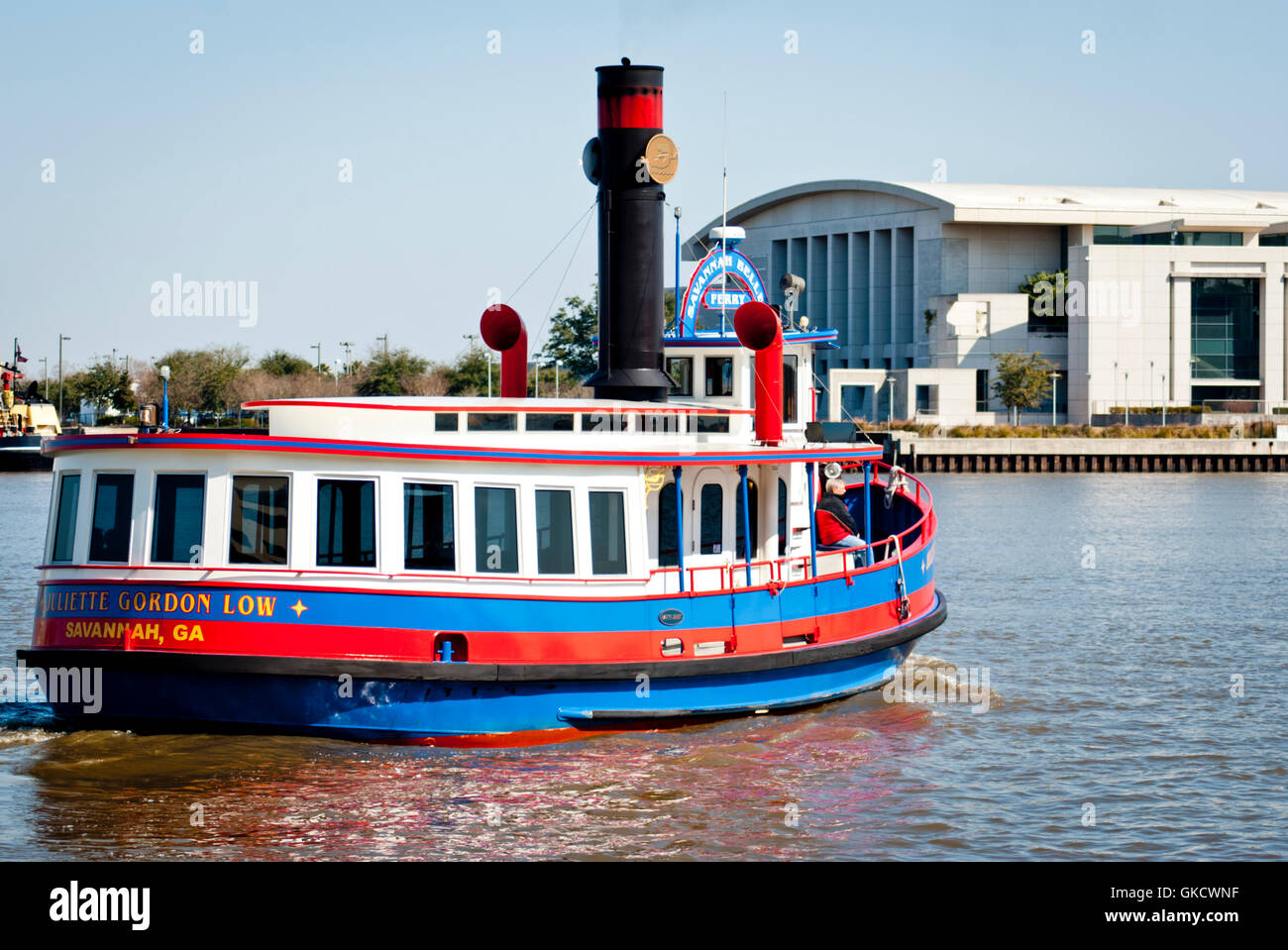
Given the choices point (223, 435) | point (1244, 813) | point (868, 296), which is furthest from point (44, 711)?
point (868, 296)

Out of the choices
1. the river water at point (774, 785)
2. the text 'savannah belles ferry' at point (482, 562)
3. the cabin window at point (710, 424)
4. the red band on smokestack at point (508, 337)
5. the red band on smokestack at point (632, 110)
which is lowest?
the river water at point (774, 785)

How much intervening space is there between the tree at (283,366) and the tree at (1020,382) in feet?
152

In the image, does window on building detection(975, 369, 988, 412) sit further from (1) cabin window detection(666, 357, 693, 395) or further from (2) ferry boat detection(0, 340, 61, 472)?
(1) cabin window detection(666, 357, 693, 395)

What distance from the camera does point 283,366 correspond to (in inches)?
4023

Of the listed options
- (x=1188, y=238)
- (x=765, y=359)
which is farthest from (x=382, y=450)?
(x=1188, y=238)

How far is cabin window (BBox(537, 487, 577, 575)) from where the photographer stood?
15953mm

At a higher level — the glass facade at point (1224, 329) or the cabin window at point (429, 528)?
the glass facade at point (1224, 329)

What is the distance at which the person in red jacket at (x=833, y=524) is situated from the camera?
63.1ft

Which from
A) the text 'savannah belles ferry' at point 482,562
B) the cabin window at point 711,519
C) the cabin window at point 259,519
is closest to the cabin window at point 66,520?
the text 'savannah belles ferry' at point 482,562

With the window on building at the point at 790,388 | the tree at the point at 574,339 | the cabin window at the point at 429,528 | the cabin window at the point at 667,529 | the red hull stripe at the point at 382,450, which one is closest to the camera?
the red hull stripe at the point at 382,450

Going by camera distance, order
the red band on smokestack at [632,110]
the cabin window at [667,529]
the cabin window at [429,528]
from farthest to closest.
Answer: the red band on smokestack at [632,110] → the cabin window at [667,529] → the cabin window at [429,528]

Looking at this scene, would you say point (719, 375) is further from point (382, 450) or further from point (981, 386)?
point (981, 386)

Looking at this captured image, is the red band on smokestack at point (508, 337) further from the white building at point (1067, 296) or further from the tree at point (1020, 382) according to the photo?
the tree at point (1020, 382)
